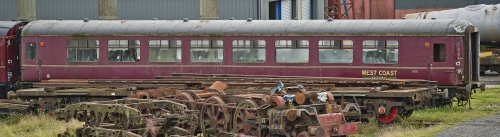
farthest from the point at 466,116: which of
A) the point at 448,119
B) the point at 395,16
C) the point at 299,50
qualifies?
the point at 395,16

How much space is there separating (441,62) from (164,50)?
25.1 feet

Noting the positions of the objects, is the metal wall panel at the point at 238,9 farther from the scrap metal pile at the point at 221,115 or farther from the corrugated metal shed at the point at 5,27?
the scrap metal pile at the point at 221,115

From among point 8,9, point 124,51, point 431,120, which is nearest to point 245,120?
point 431,120

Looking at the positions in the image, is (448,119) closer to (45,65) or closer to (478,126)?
(478,126)

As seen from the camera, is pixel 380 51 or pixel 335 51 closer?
pixel 380 51

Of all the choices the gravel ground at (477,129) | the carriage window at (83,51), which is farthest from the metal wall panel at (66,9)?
the gravel ground at (477,129)

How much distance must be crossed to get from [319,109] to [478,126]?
4.93 meters

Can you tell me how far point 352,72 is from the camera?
78.0 ft

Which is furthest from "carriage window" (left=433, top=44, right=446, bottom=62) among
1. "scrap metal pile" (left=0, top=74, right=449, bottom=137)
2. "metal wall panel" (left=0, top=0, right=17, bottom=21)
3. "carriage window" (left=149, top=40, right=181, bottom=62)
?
"metal wall panel" (left=0, top=0, right=17, bottom=21)

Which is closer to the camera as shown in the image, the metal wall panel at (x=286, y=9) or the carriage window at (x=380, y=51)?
the carriage window at (x=380, y=51)

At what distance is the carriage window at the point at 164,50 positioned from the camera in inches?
1000

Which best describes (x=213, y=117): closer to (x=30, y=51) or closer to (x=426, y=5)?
(x=30, y=51)

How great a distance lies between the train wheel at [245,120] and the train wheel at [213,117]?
24cm

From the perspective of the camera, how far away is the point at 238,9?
37219 millimetres
